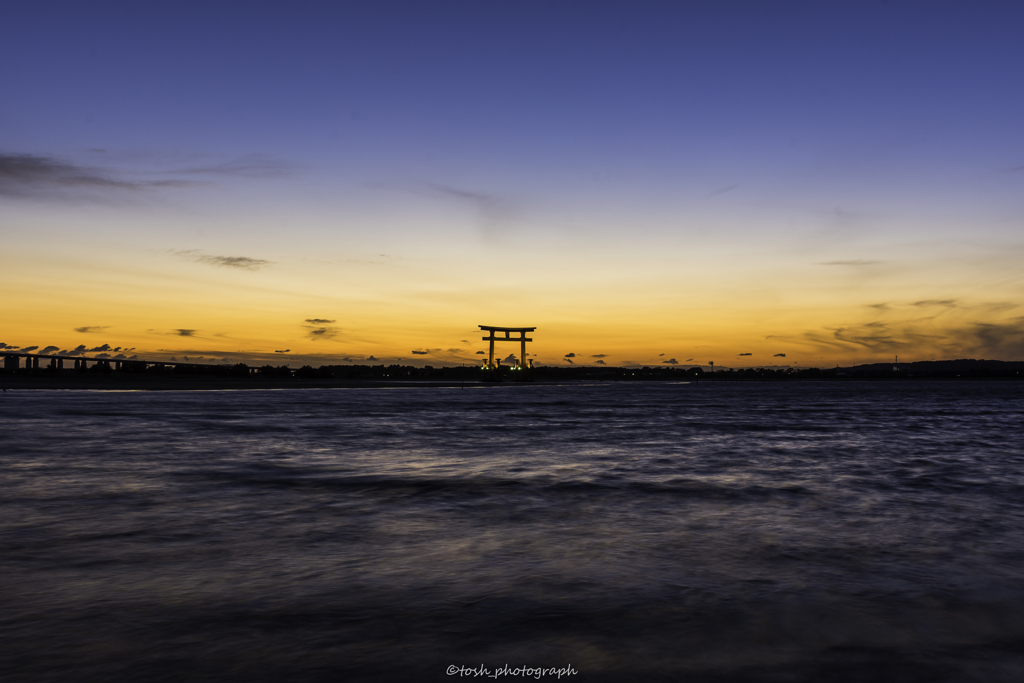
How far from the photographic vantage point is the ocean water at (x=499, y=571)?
11.0 feet

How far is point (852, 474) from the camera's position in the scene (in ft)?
37.5

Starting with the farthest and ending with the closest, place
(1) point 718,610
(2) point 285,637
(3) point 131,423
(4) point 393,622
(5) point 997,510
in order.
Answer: (3) point 131,423
(5) point 997,510
(1) point 718,610
(4) point 393,622
(2) point 285,637

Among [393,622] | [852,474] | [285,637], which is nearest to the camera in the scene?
[285,637]

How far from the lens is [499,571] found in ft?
16.5

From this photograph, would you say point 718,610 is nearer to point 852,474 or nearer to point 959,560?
point 959,560

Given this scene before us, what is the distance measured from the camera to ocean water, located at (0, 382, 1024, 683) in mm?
3344

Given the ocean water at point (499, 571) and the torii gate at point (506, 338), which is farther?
the torii gate at point (506, 338)

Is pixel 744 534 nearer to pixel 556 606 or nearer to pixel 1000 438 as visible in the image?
pixel 556 606

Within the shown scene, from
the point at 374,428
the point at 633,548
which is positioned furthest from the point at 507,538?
the point at 374,428

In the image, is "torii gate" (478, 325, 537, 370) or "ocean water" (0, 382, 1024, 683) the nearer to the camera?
"ocean water" (0, 382, 1024, 683)

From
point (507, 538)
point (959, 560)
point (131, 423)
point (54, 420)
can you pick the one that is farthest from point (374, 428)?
point (959, 560)

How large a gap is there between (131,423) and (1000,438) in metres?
25.5

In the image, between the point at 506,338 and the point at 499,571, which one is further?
the point at 506,338

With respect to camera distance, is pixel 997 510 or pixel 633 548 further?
pixel 997 510
